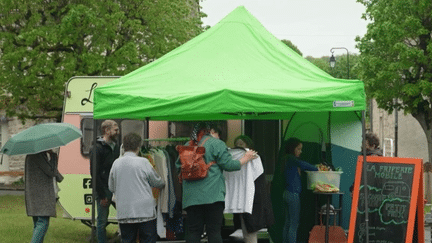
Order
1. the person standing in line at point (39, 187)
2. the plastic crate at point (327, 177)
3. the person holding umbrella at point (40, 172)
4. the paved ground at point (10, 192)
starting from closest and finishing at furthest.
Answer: the person holding umbrella at point (40, 172) → the person standing in line at point (39, 187) → the plastic crate at point (327, 177) → the paved ground at point (10, 192)

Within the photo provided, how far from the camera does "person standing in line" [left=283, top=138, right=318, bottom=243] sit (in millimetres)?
10977

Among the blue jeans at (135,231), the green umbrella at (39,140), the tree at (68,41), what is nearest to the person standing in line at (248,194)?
the blue jeans at (135,231)

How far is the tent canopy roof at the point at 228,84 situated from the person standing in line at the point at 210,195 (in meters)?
0.50

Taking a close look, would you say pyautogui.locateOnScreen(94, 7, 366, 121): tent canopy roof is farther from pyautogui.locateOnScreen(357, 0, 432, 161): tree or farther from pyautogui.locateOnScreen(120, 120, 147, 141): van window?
pyautogui.locateOnScreen(357, 0, 432, 161): tree

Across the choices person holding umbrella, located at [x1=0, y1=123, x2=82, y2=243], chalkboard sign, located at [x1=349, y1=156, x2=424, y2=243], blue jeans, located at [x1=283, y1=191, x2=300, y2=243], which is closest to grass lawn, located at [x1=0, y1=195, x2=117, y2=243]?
person holding umbrella, located at [x1=0, y1=123, x2=82, y2=243]

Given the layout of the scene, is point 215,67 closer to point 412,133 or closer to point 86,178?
point 86,178

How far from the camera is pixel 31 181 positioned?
10500 mm

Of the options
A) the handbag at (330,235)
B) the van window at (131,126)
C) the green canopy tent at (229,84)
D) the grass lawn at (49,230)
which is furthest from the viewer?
the grass lawn at (49,230)

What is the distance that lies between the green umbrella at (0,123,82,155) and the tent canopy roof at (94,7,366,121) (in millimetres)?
1001

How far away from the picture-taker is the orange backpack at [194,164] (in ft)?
29.7

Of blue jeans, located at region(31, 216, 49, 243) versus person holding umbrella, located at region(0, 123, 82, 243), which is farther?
blue jeans, located at region(31, 216, 49, 243)

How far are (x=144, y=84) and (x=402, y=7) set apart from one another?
24.2 meters

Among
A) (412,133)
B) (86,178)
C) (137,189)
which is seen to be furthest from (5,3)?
(412,133)

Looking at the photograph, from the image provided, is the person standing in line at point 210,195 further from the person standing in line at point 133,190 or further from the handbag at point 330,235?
the handbag at point 330,235
